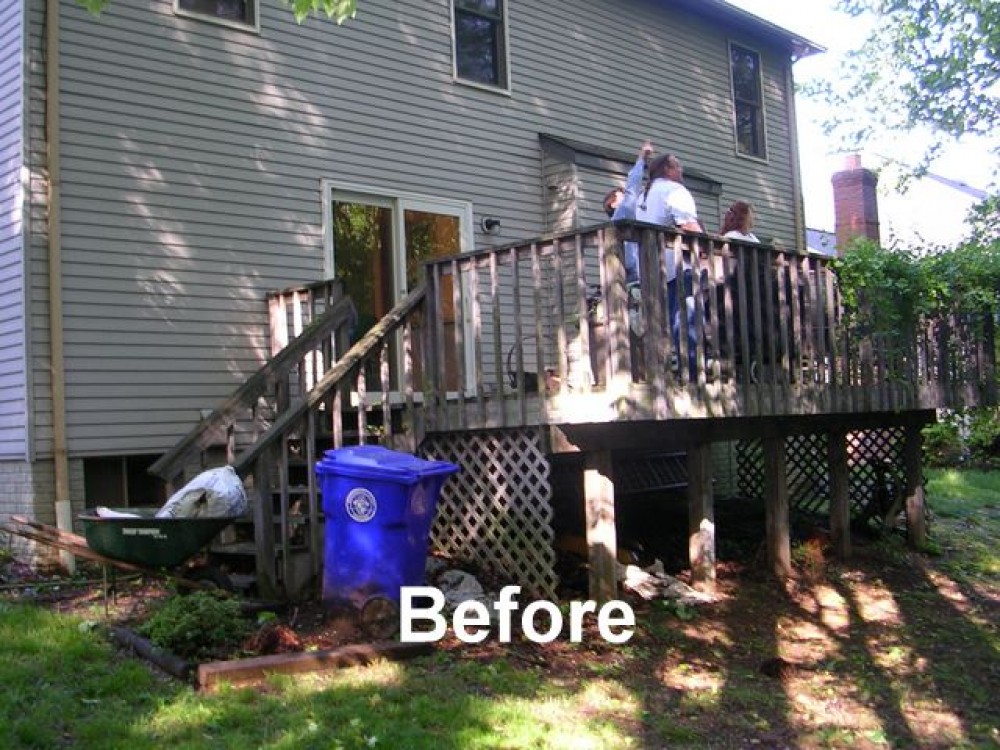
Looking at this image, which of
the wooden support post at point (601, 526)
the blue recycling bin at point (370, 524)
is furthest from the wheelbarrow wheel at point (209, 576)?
the wooden support post at point (601, 526)

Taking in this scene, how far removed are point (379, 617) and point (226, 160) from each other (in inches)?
175

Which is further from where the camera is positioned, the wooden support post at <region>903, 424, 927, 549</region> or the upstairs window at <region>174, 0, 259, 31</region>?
the wooden support post at <region>903, 424, 927, 549</region>

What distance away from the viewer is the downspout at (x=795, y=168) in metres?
14.3

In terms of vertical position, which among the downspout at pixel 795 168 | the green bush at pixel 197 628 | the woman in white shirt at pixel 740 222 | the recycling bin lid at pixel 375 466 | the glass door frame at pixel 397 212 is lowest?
the green bush at pixel 197 628

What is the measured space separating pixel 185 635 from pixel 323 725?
1.17m

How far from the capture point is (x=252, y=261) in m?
8.25

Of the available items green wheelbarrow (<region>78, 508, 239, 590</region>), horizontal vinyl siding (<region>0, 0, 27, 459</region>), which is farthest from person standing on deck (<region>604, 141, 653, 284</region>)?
horizontal vinyl siding (<region>0, 0, 27, 459</region>)

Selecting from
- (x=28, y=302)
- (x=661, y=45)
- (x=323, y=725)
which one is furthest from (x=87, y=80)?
(x=661, y=45)

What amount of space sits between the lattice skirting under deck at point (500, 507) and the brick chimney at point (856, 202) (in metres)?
16.4

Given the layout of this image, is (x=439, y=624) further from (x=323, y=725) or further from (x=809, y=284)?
(x=809, y=284)

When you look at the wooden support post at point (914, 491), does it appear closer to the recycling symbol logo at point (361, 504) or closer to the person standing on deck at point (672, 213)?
the person standing on deck at point (672, 213)

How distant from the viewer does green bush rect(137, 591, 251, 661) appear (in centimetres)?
489

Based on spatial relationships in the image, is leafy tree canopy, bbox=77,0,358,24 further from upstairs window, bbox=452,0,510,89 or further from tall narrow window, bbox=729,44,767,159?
tall narrow window, bbox=729,44,767,159

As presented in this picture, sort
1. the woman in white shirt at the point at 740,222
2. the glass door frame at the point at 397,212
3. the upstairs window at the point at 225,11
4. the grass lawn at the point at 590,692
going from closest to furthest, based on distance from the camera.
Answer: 1. the grass lawn at the point at 590,692
2. the woman in white shirt at the point at 740,222
3. the upstairs window at the point at 225,11
4. the glass door frame at the point at 397,212
